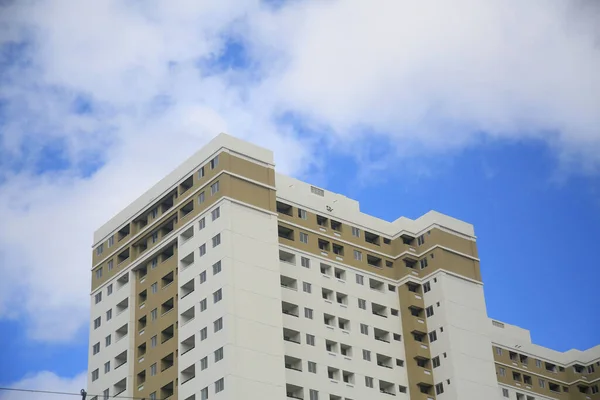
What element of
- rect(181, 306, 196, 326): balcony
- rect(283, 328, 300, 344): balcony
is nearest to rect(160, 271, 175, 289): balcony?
rect(181, 306, 196, 326): balcony

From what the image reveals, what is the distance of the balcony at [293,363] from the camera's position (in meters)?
83.3

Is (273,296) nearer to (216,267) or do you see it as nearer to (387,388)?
(216,267)

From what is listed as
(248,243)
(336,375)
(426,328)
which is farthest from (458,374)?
(248,243)

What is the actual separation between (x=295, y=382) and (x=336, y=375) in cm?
438

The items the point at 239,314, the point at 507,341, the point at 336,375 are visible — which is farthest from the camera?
the point at 507,341

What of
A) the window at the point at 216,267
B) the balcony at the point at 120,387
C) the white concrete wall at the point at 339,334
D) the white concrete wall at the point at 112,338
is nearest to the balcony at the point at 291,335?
the white concrete wall at the point at 339,334

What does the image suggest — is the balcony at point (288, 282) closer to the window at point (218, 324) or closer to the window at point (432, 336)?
the window at point (218, 324)

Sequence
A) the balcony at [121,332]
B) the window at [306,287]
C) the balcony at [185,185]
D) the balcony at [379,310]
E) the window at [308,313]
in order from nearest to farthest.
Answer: the window at [308,313] < the window at [306,287] < the balcony at [185,185] < the balcony at [121,332] < the balcony at [379,310]

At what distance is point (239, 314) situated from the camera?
78625mm

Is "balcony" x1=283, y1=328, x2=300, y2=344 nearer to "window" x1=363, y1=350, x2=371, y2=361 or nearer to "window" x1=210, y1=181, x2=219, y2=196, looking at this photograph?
"window" x1=363, y1=350, x2=371, y2=361

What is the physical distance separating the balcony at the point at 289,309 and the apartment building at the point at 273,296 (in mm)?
96

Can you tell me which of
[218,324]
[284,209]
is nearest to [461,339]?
[284,209]

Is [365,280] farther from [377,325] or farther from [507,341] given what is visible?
[507,341]

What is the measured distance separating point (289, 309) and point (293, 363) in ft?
14.0
